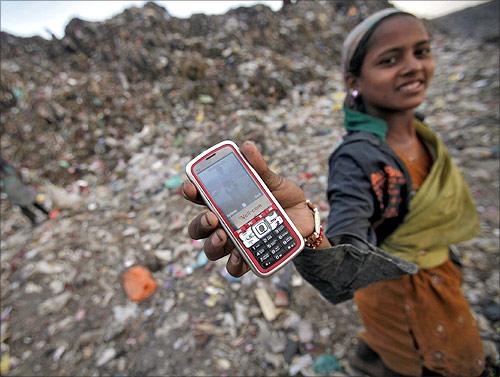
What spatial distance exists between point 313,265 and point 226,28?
23.8 feet

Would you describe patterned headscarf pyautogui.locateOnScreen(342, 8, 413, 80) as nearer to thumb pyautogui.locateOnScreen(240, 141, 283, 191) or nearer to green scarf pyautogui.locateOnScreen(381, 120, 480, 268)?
green scarf pyautogui.locateOnScreen(381, 120, 480, 268)

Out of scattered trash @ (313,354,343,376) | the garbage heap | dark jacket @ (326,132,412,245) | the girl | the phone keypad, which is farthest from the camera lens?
the garbage heap

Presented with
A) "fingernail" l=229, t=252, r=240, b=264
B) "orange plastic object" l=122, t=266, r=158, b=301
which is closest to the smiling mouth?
"fingernail" l=229, t=252, r=240, b=264

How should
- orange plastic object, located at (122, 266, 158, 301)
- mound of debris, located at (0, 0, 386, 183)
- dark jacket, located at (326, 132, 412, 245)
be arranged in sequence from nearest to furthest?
dark jacket, located at (326, 132, 412, 245)
orange plastic object, located at (122, 266, 158, 301)
mound of debris, located at (0, 0, 386, 183)

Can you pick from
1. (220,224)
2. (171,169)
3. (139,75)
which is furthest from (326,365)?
(139,75)

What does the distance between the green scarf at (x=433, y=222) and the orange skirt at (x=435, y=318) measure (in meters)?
0.09

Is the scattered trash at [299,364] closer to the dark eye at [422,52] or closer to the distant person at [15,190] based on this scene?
the dark eye at [422,52]

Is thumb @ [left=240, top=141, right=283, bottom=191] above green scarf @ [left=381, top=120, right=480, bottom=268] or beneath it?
above

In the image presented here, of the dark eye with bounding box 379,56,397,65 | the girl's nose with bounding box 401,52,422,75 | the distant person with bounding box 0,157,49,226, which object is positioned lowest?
the girl's nose with bounding box 401,52,422,75

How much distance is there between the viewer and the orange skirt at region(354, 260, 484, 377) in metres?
1.29

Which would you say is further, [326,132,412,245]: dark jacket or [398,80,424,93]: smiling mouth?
[398,80,424,93]: smiling mouth

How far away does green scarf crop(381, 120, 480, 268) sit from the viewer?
1.24 m

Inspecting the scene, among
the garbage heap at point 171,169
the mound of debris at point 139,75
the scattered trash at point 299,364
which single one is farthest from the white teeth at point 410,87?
the mound of debris at point 139,75

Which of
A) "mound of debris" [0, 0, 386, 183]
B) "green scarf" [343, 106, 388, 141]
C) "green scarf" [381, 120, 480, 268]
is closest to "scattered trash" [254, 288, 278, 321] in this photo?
"green scarf" [381, 120, 480, 268]
